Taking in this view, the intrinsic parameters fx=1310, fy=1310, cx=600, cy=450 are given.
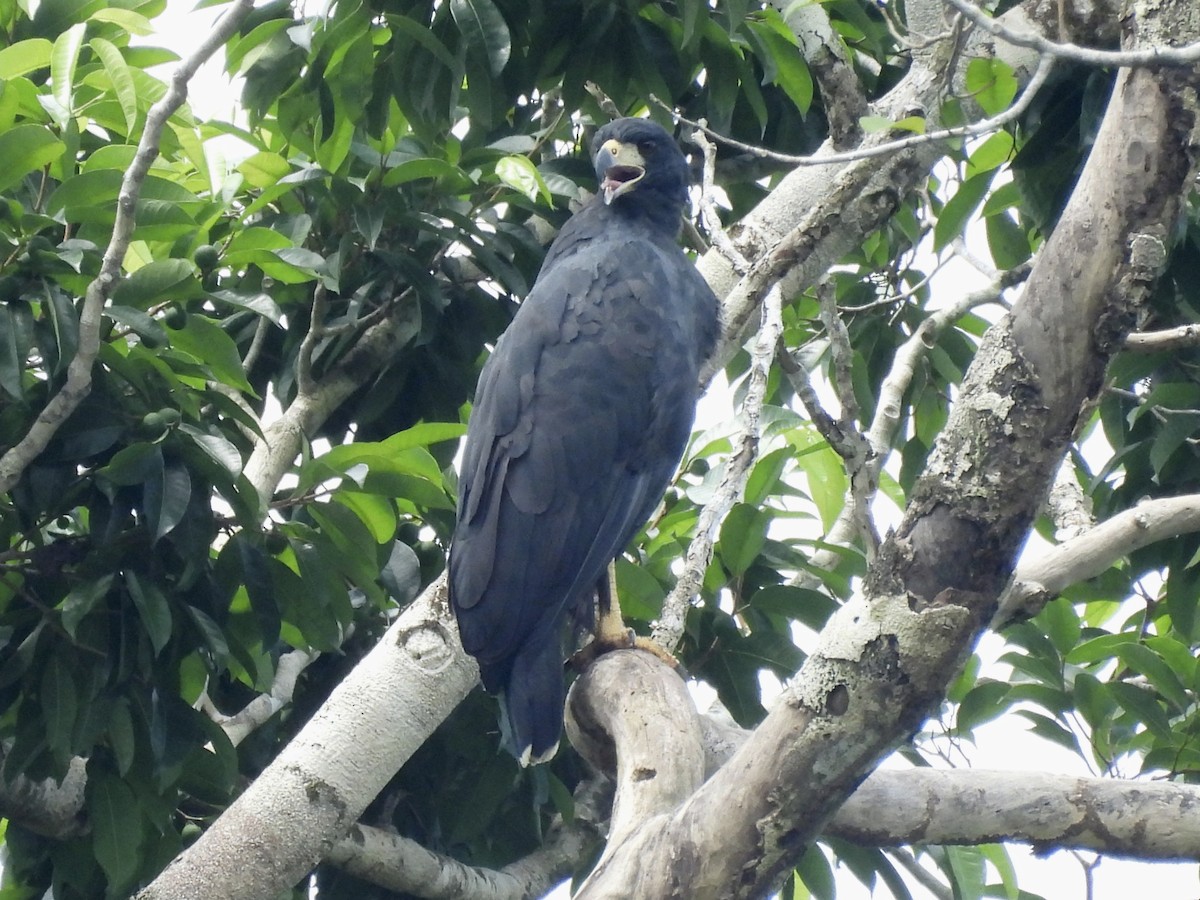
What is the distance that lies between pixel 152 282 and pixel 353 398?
3.34 ft

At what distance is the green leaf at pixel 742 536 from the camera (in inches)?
127

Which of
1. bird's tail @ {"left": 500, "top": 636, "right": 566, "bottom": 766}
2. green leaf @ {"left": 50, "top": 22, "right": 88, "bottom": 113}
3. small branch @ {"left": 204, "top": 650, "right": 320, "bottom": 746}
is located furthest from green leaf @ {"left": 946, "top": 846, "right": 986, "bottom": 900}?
green leaf @ {"left": 50, "top": 22, "right": 88, "bottom": 113}

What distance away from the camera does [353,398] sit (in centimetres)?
374

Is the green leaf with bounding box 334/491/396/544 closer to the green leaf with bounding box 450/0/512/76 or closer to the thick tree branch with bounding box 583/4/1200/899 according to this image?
the green leaf with bounding box 450/0/512/76

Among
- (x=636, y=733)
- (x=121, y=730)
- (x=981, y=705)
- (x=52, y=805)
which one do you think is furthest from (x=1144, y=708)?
(x=52, y=805)

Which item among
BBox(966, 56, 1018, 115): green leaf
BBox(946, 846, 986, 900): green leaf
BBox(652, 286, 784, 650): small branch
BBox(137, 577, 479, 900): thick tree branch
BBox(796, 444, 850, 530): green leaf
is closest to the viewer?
BBox(652, 286, 784, 650): small branch

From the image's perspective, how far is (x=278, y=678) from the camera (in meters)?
3.50

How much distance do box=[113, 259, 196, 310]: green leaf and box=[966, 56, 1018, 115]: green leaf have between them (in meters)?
1.75

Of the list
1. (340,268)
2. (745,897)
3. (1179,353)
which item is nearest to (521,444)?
(340,268)

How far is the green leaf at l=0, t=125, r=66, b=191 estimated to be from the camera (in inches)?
108

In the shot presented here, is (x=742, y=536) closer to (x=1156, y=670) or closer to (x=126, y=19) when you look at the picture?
(x=1156, y=670)

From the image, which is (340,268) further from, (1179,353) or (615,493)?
(1179,353)

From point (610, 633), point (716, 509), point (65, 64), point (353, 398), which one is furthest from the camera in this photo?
point (353, 398)

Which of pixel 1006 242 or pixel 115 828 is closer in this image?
pixel 115 828
